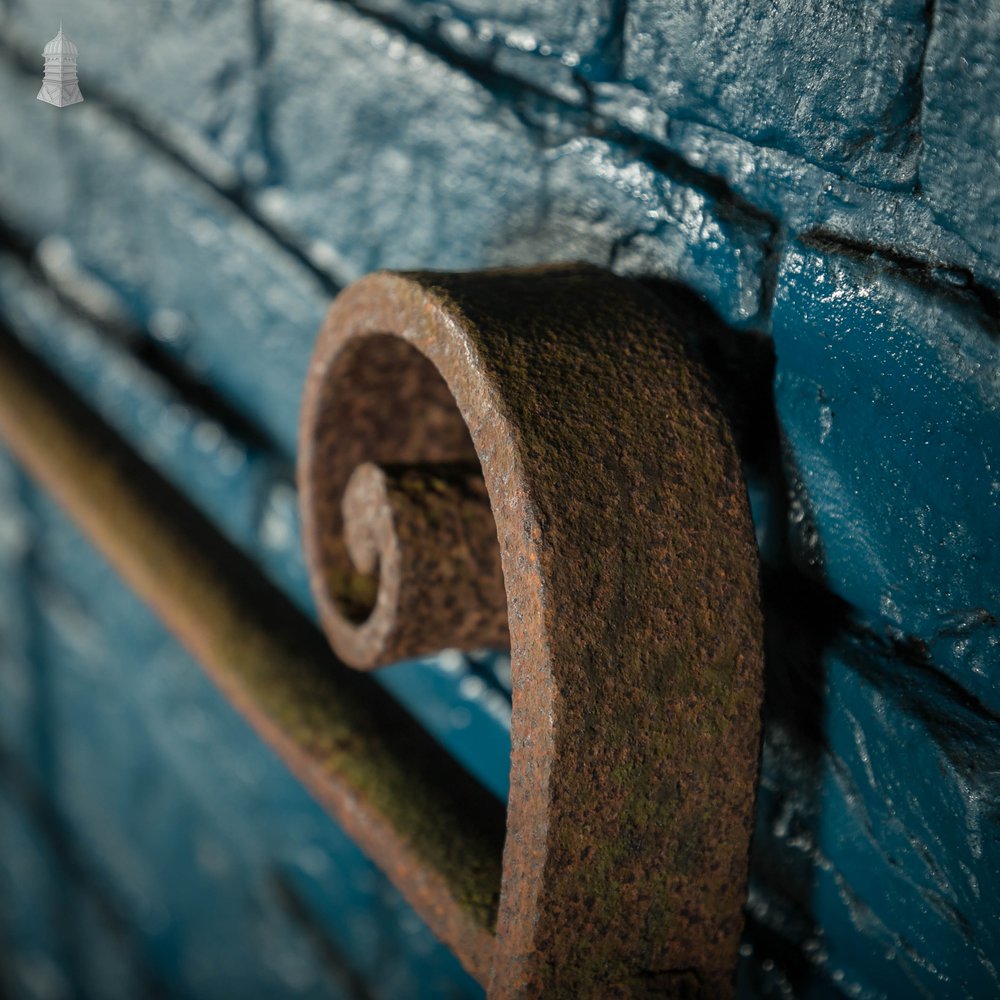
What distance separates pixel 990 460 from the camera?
39 cm

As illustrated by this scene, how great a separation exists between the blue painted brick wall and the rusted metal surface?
0.07m

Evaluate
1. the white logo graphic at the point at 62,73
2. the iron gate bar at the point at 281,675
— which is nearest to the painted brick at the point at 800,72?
the iron gate bar at the point at 281,675

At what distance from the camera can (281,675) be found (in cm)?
65

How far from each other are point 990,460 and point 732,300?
138mm

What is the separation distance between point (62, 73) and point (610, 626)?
784 millimetres

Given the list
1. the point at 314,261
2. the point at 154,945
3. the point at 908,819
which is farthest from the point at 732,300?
the point at 154,945

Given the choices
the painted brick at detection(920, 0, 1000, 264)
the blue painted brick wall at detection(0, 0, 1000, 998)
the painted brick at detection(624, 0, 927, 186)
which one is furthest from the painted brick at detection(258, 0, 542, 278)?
the painted brick at detection(920, 0, 1000, 264)

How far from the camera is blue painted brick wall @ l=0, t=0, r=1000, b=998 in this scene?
1.32ft

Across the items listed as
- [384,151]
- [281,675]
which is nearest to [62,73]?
[384,151]

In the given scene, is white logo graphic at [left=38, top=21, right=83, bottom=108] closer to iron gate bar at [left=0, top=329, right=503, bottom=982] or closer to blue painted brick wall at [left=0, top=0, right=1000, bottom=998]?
blue painted brick wall at [left=0, top=0, right=1000, bottom=998]

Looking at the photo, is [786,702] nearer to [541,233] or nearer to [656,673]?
[656,673]

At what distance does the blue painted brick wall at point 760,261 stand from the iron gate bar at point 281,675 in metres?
0.09

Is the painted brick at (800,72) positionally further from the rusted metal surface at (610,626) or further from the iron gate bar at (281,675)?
the iron gate bar at (281,675)

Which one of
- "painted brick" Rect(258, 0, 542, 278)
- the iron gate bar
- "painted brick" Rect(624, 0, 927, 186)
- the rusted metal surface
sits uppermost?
"painted brick" Rect(624, 0, 927, 186)
